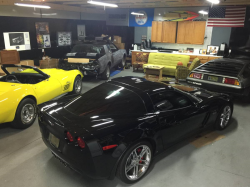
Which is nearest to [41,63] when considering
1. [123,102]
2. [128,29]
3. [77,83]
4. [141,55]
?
[77,83]

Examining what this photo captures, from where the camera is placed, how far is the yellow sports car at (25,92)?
151 inches

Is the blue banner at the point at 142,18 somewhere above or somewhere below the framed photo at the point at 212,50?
above

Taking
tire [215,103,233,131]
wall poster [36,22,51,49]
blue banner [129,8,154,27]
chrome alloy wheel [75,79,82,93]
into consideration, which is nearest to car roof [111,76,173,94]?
tire [215,103,233,131]

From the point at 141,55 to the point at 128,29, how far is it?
3084 mm

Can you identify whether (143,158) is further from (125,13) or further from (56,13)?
(125,13)

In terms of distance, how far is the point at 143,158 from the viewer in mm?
2820

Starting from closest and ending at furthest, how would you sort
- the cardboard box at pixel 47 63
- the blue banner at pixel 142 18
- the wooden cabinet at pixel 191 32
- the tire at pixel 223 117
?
the tire at pixel 223 117 → the cardboard box at pixel 47 63 → the wooden cabinet at pixel 191 32 → the blue banner at pixel 142 18

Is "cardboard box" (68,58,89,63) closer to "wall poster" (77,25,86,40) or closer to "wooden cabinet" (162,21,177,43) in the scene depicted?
"wall poster" (77,25,86,40)

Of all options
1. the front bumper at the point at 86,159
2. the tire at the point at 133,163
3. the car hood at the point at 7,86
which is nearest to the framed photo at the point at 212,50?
the tire at the point at 133,163

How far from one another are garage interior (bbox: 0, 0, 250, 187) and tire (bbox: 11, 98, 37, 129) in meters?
0.14

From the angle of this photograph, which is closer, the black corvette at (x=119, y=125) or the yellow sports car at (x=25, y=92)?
the black corvette at (x=119, y=125)

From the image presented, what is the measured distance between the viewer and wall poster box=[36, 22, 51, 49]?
9.58 m

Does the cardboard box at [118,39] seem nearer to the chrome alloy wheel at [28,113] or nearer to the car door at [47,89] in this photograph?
the car door at [47,89]

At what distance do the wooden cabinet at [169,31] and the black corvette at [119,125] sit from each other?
7.93 meters
